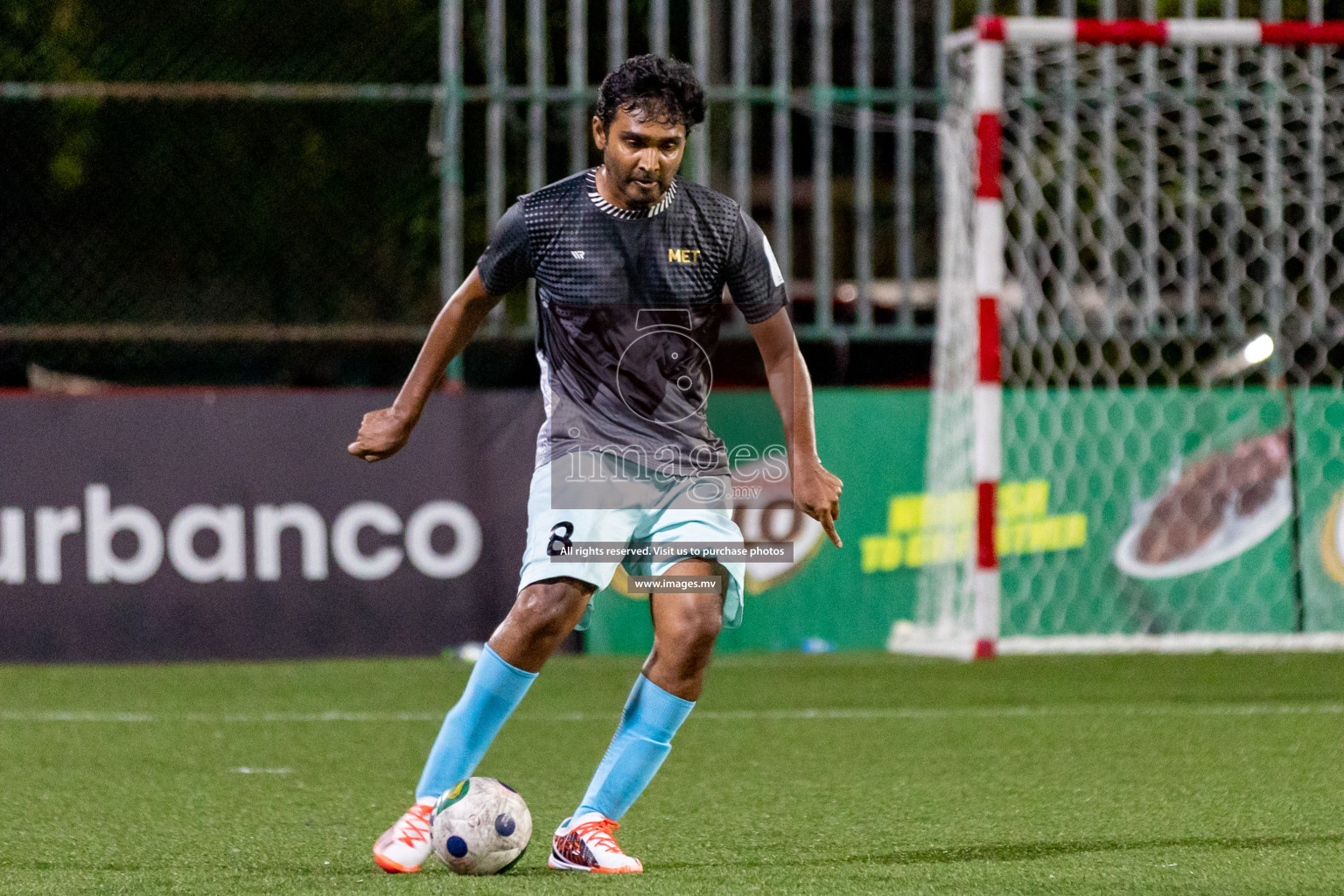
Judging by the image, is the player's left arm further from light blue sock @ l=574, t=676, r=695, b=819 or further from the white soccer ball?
the white soccer ball

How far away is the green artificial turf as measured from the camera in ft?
12.5

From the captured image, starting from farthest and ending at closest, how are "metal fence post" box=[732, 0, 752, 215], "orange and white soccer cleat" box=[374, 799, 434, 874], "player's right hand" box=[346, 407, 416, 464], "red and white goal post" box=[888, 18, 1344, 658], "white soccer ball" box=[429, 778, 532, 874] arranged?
1. "metal fence post" box=[732, 0, 752, 215]
2. "red and white goal post" box=[888, 18, 1344, 658]
3. "player's right hand" box=[346, 407, 416, 464]
4. "orange and white soccer cleat" box=[374, 799, 434, 874]
5. "white soccer ball" box=[429, 778, 532, 874]

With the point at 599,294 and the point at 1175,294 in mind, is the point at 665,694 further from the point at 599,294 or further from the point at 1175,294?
the point at 1175,294

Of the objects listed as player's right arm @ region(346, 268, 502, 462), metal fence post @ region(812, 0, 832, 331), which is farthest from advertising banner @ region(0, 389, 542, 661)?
player's right arm @ region(346, 268, 502, 462)

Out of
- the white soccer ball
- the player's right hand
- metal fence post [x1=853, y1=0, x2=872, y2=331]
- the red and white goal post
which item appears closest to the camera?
the white soccer ball

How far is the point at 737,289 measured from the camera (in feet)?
13.3

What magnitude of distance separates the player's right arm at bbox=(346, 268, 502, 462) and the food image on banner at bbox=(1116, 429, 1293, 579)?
15.9 ft

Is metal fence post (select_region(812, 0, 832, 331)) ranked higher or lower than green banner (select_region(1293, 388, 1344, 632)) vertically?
higher

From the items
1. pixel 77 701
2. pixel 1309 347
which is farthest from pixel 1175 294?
pixel 77 701

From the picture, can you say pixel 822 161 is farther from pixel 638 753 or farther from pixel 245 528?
pixel 638 753

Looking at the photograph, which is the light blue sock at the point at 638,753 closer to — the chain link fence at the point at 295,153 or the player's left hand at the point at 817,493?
the player's left hand at the point at 817,493

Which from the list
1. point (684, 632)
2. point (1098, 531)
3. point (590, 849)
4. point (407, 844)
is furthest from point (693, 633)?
point (1098, 531)

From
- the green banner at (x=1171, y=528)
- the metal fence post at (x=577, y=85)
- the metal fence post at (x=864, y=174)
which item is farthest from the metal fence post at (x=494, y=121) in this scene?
the green banner at (x=1171, y=528)

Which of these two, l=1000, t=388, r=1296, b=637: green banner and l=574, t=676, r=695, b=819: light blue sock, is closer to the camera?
l=574, t=676, r=695, b=819: light blue sock
